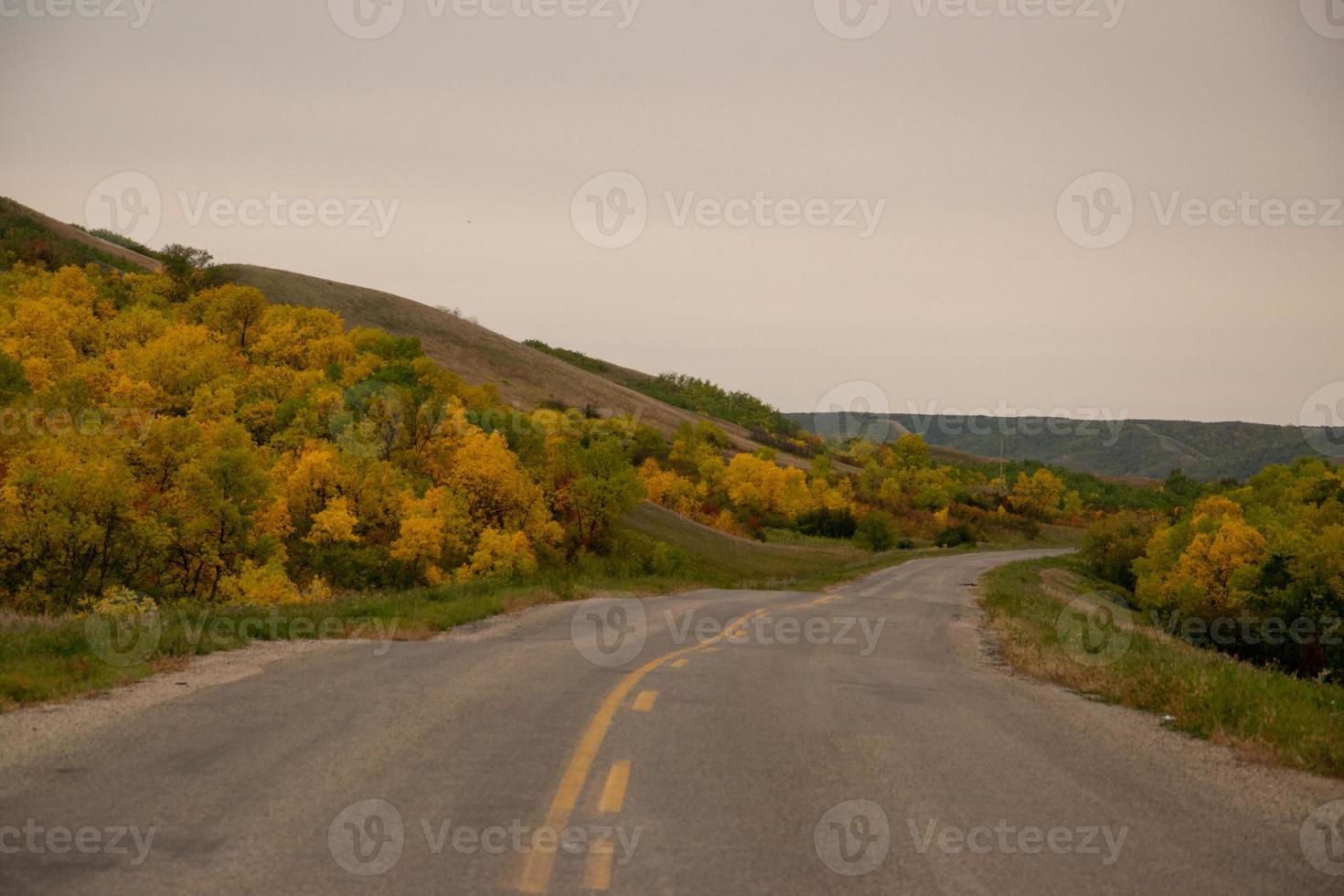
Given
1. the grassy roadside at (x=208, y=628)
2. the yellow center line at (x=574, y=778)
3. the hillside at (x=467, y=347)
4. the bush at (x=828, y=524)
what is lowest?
the bush at (x=828, y=524)

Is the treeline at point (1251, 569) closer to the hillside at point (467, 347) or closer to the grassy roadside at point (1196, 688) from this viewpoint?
the grassy roadside at point (1196, 688)

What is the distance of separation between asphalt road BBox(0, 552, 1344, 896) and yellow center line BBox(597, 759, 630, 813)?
0.02m

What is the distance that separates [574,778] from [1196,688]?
26.9 ft

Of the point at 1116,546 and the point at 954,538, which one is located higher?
the point at 1116,546

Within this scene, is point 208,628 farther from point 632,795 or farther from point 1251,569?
point 1251,569

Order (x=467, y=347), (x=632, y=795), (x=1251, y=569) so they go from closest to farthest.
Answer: (x=632, y=795) < (x=1251, y=569) < (x=467, y=347)

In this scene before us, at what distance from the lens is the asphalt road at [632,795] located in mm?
5711

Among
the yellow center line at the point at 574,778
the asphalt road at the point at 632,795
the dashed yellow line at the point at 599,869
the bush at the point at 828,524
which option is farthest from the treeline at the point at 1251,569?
the dashed yellow line at the point at 599,869

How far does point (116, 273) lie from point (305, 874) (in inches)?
5209

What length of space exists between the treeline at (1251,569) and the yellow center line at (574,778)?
27707 millimetres

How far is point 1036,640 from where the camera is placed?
63.6ft

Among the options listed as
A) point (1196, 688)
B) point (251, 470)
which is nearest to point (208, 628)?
point (1196, 688)

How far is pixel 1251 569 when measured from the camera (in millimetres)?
59031

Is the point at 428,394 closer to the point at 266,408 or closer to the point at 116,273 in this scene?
the point at 266,408
